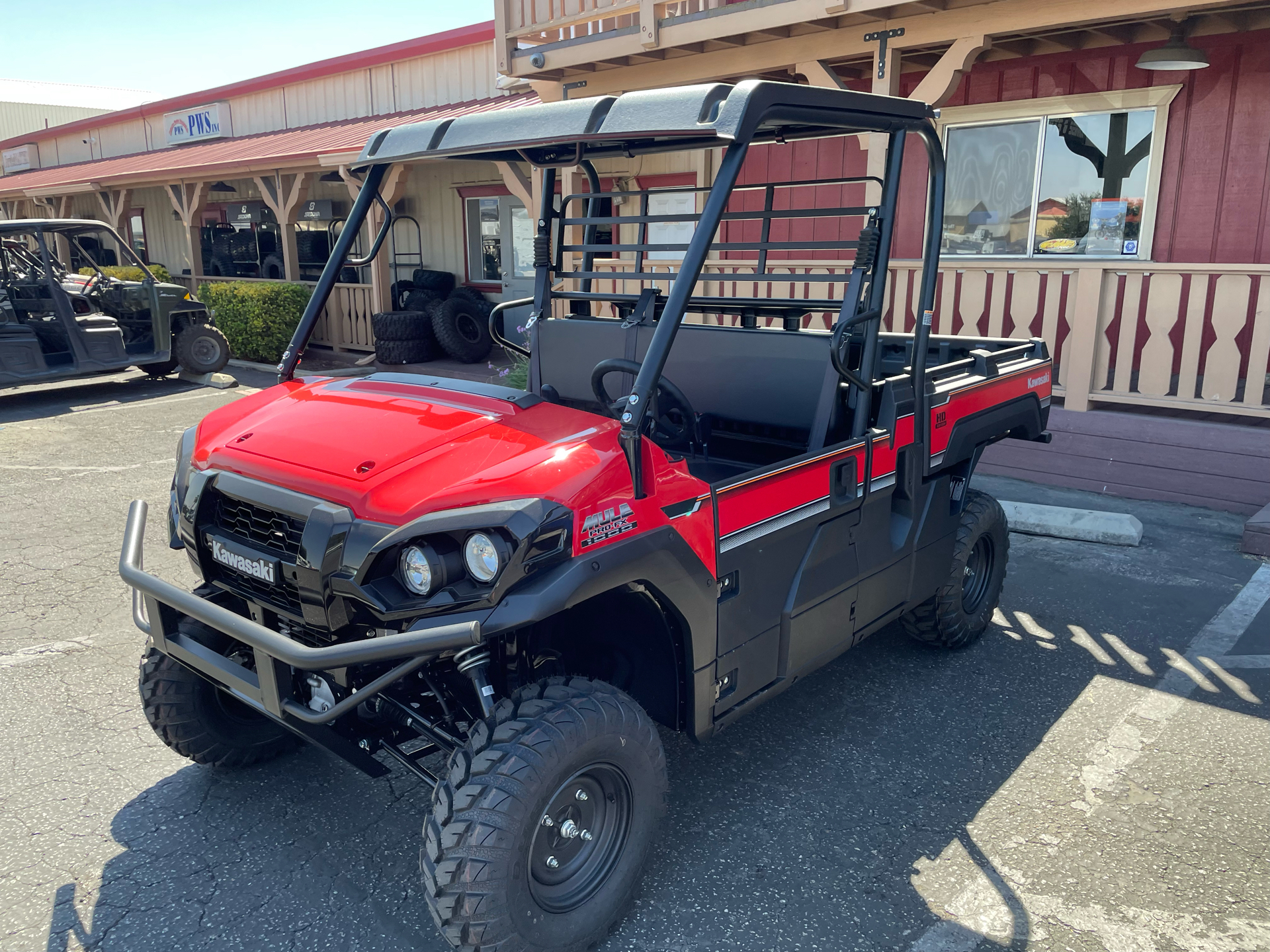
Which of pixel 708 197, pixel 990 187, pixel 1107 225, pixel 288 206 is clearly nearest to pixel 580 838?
pixel 708 197

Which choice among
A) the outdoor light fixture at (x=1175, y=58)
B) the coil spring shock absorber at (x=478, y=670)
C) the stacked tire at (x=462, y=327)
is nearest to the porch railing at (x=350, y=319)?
the stacked tire at (x=462, y=327)

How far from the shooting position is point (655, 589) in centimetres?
257

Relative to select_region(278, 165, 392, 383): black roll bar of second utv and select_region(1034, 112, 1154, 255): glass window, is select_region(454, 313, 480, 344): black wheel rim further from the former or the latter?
select_region(278, 165, 392, 383): black roll bar of second utv

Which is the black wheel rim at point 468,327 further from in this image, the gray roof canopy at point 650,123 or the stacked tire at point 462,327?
the gray roof canopy at point 650,123

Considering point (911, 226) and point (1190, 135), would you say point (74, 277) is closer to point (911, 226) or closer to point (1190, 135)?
point (911, 226)

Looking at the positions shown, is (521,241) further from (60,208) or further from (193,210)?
(60,208)

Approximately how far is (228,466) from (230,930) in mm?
1273

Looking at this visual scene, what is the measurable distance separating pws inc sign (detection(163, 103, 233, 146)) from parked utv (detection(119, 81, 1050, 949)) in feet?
74.3

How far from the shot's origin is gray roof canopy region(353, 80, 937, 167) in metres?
2.43

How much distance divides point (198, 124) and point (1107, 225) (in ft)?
74.7

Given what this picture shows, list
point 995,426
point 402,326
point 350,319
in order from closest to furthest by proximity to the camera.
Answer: point 995,426 → point 402,326 → point 350,319

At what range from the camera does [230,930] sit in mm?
2559

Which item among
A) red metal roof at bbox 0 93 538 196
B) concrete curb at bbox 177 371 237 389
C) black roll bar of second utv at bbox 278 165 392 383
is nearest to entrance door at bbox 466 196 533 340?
red metal roof at bbox 0 93 538 196

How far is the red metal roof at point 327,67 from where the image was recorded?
1603 centimetres
